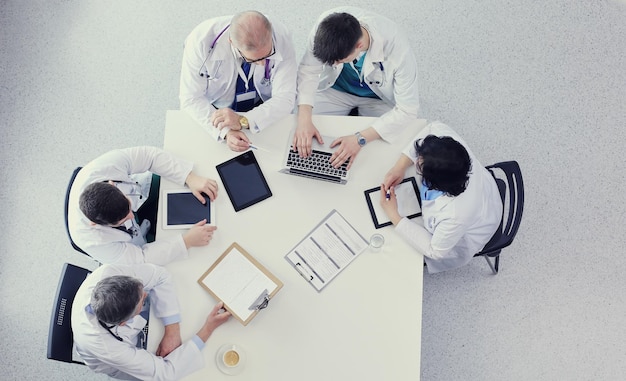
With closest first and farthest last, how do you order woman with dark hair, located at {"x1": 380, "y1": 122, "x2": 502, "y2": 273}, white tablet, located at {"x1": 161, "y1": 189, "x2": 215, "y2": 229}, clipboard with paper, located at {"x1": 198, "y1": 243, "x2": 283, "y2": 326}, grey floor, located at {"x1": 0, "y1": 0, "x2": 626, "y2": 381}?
1. woman with dark hair, located at {"x1": 380, "y1": 122, "x2": 502, "y2": 273}
2. clipboard with paper, located at {"x1": 198, "y1": 243, "x2": 283, "y2": 326}
3. white tablet, located at {"x1": 161, "y1": 189, "x2": 215, "y2": 229}
4. grey floor, located at {"x1": 0, "y1": 0, "x2": 626, "y2": 381}

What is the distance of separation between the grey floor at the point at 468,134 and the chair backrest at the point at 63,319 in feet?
2.77

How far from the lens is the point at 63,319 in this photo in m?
1.86

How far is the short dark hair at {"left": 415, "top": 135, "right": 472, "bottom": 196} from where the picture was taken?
1.84 m

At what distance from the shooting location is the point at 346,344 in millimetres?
1947

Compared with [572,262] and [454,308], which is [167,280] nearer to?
[454,308]

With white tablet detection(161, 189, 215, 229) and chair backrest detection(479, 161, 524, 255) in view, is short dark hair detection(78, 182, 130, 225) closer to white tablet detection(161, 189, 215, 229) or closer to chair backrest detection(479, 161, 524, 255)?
white tablet detection(161, 189, 215, 229)

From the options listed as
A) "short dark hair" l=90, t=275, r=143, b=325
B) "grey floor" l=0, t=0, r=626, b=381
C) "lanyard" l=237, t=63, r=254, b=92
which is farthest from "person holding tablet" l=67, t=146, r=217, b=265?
"grey floor" l=0, t=0, r=626, b=381

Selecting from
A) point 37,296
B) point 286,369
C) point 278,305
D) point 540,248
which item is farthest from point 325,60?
point 37,296

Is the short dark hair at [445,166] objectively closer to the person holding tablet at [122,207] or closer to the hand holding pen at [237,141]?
the hand holding pen at [237,141]

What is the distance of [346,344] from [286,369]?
0.23m

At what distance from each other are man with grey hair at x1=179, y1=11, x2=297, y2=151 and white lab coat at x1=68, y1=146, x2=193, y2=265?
22 centimetres

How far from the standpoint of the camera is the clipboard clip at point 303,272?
2.00m

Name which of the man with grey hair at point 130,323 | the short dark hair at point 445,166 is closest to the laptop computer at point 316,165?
the short dark hair at point 445,166

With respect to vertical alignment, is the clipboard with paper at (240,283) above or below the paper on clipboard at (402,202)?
below
